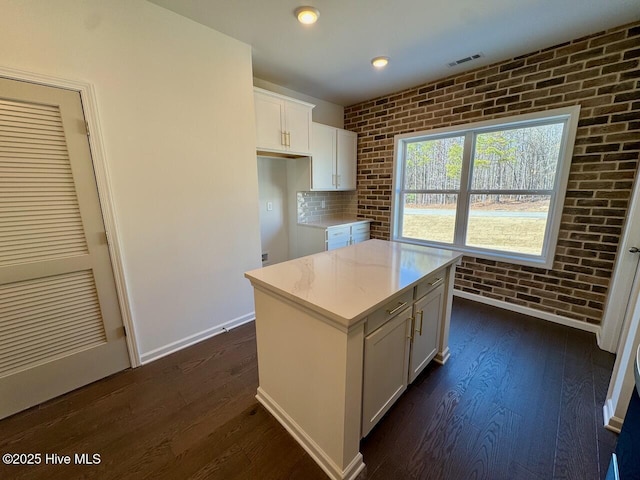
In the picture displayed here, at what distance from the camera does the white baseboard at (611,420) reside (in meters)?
1.44

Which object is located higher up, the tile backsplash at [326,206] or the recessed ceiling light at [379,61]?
the recessed ceiling light at [379,61]

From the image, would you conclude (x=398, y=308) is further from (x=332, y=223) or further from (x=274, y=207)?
(x=274, y=207)

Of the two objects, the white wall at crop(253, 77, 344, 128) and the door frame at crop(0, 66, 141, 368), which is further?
the white wall at crop(253, 77, 344, 128)

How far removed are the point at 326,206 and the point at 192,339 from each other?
2.61 metres

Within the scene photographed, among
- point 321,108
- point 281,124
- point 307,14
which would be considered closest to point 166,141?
point 281,124

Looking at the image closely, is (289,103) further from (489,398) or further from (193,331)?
(489,398)

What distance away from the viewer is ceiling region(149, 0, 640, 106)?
1818mm

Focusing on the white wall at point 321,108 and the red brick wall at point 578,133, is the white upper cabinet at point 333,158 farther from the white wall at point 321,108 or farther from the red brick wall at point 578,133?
the red brick wall at point 578,133

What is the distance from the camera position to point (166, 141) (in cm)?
196

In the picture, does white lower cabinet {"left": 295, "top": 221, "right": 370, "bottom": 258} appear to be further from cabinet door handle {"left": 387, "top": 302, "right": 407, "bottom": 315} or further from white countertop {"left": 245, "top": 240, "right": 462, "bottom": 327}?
cabinet door handle {"left": 387, "top": 302, "right": 407, "bottom": 315}

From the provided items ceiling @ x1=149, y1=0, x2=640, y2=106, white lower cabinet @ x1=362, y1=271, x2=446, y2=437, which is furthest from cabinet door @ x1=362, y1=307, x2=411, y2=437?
ceiling @ x1=149, y1=0, x2=640, y2=106

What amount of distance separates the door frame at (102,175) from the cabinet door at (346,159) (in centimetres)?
269

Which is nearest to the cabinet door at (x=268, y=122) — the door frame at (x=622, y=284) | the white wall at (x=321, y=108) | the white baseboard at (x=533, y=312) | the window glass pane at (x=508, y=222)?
the white wall at (x=321, y=108)

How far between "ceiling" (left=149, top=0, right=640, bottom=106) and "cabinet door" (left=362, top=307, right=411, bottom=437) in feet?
7.08
